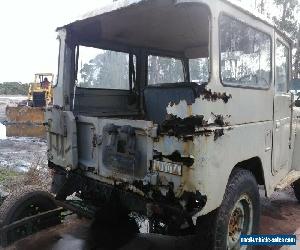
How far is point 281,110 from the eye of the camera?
4551mm

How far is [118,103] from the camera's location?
5113 millimetres

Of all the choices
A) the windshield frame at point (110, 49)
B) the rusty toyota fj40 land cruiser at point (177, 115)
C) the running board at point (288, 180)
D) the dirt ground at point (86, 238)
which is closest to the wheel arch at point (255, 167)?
the rusty toyota fj40 land cruiser at point (177, 115)

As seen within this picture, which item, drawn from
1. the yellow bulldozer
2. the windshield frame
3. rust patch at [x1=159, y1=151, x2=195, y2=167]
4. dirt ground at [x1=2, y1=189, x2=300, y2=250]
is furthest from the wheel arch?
the yellow bulldozer

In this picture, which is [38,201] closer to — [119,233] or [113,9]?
[119,233]

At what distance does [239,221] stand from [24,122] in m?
11.4

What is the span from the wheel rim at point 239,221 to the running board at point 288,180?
0.74 metres

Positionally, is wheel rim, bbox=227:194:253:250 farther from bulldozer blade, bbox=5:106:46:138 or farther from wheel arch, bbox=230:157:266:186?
bulldozer blade, bbox=5:106:46:138

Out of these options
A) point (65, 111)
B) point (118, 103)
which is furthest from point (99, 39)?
point (65, 111)

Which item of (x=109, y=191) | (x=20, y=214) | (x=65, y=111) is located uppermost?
(x=65, y=111)

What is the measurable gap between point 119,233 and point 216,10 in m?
2.57

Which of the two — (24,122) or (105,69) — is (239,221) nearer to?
(105,69)

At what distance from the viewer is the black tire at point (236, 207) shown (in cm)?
320

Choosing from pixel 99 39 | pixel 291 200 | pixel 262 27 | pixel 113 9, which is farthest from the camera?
pixel 291 200

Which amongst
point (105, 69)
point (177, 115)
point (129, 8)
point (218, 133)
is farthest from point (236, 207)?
point (105, 69)
